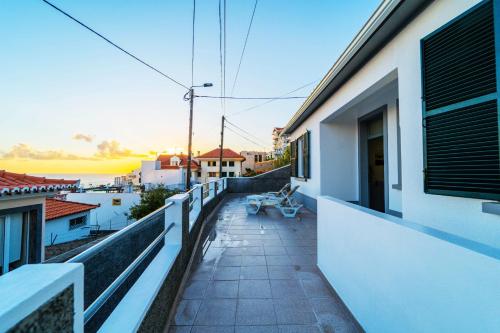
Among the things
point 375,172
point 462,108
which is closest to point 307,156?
point 375,172

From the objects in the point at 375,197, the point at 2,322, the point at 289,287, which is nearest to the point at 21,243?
the point at 289,287

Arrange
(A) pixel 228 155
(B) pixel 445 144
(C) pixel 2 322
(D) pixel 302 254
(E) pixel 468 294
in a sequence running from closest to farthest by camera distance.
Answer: (C) pixel 2 322 → (E) pixel 468 294 → (B) pixel 445 144 → (D) pixel 302 254 → (A) pixel 228 155

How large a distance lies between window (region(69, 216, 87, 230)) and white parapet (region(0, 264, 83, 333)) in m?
15.8

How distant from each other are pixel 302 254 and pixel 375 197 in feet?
11.0

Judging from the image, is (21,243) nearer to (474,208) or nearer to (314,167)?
(314,167)

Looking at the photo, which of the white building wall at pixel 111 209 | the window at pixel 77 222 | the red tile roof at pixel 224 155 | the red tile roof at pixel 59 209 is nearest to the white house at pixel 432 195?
the red tile roof at pixel 59 209

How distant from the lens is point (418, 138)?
252 centimetres

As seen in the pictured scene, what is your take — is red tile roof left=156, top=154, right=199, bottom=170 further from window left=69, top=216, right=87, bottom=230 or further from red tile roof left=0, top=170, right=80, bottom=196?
red tile roof left=0, top=170, right=80, bottom=196

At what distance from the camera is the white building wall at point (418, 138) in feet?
6.39

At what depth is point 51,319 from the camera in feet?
2.66

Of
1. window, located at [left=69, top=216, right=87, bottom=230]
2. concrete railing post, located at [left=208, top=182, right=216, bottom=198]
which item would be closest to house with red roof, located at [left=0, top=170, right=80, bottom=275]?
concrete railing post, located at [left=208, top=182, right=216, bottom=198]

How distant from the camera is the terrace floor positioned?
219 centimetres

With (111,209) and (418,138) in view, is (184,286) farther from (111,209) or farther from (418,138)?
(111,209)

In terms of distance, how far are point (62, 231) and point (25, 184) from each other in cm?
900
